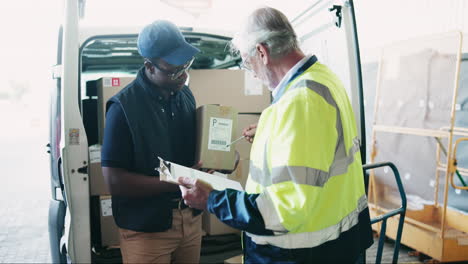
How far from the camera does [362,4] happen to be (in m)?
5.48

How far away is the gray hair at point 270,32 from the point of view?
1.37 m

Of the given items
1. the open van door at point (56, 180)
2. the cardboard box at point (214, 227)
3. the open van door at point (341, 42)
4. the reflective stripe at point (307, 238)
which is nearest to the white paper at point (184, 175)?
the reflective stripe at point (307, 238)

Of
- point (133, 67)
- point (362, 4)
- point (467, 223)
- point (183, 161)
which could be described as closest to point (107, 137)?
point (183, 161)

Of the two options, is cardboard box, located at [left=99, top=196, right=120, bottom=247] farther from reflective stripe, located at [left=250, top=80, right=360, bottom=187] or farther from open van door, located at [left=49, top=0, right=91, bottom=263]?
reflective stripe, located at [left=250, top=80, right=360, bottom=187]

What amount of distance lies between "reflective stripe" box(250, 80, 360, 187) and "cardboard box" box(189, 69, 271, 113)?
2.26 meters

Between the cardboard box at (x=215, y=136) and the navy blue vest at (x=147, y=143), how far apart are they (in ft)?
0.46

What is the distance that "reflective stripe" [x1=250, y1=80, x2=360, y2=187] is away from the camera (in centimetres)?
117

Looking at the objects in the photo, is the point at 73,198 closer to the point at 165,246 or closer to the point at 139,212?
the point at 139,212

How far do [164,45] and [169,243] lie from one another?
105 cm

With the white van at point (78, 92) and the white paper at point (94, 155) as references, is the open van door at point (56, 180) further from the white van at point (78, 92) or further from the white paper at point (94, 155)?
the white paper at point (94, 155)

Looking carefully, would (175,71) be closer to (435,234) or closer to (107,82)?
(107,82)

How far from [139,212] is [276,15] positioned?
3.92ft

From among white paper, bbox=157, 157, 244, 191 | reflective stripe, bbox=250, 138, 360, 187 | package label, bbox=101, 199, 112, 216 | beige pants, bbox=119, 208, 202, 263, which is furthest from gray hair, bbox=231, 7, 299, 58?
package label, bbox=101, 199, 112, 216

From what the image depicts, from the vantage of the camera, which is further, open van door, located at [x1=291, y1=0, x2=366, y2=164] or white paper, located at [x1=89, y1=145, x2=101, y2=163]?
white paper, located at [x1=89, y1=145, x2=101, y2=163]
